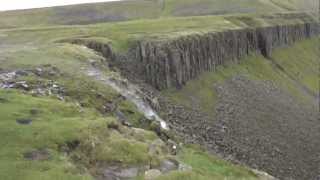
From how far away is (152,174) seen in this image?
A: 3534 cm

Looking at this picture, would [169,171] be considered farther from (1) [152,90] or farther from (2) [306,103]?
(2) [306,103]

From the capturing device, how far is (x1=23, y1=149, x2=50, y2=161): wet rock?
33688 millimetres

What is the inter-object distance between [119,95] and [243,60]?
223 feet

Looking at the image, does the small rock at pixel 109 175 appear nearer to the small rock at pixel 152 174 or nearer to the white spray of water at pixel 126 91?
the small rock at pixel 152 174

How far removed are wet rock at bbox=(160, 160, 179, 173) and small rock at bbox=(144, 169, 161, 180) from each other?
0.71m

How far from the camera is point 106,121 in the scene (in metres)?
41.4

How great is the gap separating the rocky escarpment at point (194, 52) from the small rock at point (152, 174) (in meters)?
41.9

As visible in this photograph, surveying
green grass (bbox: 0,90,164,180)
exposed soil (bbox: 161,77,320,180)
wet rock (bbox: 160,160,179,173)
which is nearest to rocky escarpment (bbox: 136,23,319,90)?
exposed soil (bbox: 161,77,320,180)

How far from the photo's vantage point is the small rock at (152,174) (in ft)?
114

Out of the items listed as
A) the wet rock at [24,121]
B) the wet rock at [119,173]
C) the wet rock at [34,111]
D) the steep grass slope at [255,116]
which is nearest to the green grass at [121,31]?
the steep grass slope at [255,116]

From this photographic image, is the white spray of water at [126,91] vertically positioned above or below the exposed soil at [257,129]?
above

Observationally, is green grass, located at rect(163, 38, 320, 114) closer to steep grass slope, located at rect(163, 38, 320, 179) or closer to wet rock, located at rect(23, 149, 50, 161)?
steep grass slope, located at rect(163, 38, 320, 179)

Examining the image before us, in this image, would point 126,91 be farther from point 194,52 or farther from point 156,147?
point 194,52

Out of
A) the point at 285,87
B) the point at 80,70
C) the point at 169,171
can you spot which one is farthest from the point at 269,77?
the point at 169,171
